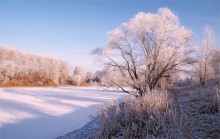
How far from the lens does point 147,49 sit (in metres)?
19.0

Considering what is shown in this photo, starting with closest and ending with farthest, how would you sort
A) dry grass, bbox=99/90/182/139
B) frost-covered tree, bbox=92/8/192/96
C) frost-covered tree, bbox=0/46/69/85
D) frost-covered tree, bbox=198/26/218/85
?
1. dry grass, bbox=99/90/182/139
2. frost-covered tree, bbox=92/8/192/96
3. frost-covered tree, bbox=198/26/218/85
4. frost-covered tree, bbox=0/46/69/85

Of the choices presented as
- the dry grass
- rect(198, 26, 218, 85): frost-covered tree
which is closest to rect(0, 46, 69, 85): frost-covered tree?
rect(198, 26, 218, 85): frost-covered tree

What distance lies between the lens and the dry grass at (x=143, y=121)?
6.21 m

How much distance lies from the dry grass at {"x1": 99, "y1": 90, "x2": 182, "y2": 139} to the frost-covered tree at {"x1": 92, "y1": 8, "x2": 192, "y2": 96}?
35.5 ft

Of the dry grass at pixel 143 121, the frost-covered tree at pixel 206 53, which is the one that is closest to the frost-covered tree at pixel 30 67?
the frost-covered tree at pixel 206 53

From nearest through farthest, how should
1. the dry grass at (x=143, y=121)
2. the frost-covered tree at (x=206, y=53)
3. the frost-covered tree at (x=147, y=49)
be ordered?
the dry grass at (x=143, y=121) → the frost-covered tree at (x=147, y=49) → the frost-covered tree at (x=206, y=53)

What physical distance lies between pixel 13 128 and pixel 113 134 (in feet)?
18.1

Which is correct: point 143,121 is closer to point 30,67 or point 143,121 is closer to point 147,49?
point 147,49

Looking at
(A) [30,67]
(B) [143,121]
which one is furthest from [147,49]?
(A) [30,67]

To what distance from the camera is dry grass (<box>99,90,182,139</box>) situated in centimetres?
621

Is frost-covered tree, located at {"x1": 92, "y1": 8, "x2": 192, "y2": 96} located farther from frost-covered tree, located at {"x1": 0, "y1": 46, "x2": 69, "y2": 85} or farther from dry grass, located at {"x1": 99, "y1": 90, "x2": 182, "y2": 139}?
frost-covered tree, located at {"x1": 0, "y1": 46, "x2": 69, "y2": 85}

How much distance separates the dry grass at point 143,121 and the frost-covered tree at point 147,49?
1081 cm

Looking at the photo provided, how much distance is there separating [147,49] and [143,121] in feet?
41.7

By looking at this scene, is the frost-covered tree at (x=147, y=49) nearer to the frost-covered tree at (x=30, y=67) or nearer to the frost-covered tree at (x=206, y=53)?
the frost-covered tree at (x=206, y=53)
